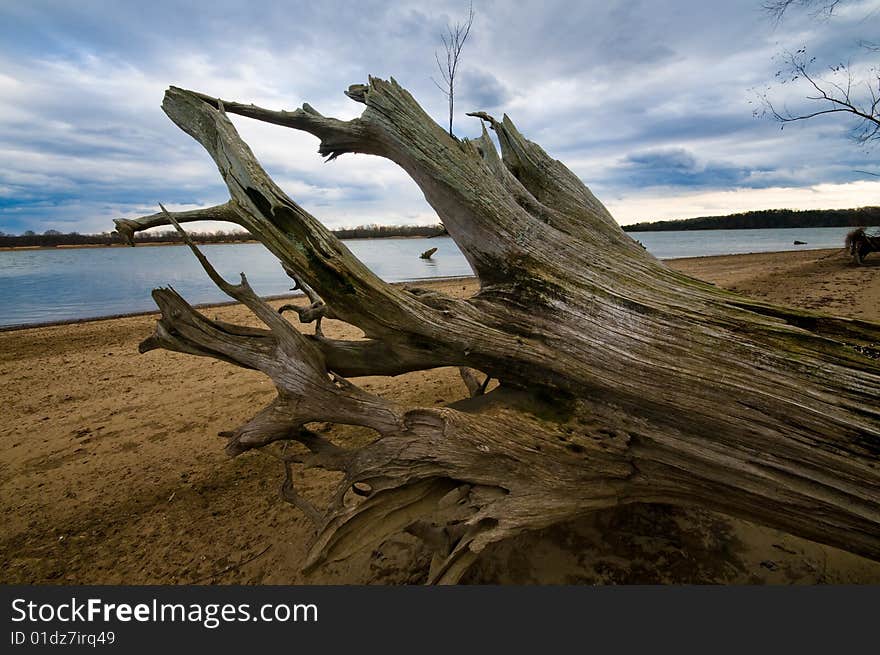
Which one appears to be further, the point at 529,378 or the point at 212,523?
the point at 212,523

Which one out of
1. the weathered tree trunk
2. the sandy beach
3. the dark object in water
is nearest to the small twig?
the sandy beach

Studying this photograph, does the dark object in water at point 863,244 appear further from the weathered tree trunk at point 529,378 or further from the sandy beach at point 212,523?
the weathered tree trunk at point 529,378

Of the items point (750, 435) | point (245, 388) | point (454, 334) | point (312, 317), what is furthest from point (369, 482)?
point (245, 388)

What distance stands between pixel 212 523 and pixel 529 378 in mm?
2546

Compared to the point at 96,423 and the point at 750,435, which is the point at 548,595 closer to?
the point at 750,435

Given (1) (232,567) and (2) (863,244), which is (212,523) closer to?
(1) (232,567)

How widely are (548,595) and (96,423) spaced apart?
208 inches

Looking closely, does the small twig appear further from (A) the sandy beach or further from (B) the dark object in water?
(B) the dark object in water

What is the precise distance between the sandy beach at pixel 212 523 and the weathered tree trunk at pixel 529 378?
0.48 metres

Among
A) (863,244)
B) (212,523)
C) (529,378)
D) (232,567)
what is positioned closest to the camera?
(529,378)

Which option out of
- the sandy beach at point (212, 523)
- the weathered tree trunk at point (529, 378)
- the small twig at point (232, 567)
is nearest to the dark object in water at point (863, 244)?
the sandy beach at point (212, 523)

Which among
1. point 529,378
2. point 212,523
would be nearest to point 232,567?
point 212,523

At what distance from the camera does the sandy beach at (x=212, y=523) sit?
7.84 feet

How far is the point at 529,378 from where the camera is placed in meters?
2.41
